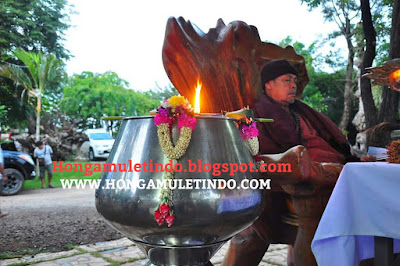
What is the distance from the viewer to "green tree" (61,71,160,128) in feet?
68.8

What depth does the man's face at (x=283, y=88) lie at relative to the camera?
251 cm

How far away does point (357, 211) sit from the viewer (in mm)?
1643

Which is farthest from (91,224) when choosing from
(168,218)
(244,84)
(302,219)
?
(168,218)

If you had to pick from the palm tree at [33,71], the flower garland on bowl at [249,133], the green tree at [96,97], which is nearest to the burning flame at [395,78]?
the flower garland on bowl at [249,133]

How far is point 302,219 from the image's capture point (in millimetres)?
2018

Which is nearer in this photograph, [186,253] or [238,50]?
[186,253]

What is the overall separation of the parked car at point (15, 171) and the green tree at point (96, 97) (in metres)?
11.0

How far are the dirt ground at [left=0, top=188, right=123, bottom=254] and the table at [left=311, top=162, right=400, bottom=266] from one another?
3121 mm

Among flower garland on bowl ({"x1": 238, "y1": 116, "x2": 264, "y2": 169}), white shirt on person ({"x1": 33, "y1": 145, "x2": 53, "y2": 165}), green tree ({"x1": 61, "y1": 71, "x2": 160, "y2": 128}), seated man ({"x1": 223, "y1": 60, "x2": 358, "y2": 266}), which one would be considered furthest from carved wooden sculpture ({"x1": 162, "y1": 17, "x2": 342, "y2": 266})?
green tree ({"x1": 61, "y1": 71, "x2": 160, "y2": 128})

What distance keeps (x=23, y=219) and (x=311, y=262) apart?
4943mm

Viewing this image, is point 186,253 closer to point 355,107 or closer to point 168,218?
point 168,218

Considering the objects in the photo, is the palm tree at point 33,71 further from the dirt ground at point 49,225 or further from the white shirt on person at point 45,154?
the dirt ground at point 49,225

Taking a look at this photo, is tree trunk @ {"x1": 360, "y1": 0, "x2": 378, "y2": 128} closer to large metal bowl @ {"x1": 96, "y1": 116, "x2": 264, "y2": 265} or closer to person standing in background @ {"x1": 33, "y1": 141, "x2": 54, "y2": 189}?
large metal bowl @ {"x1": 96, "y1": 116, "x2": 264, "y2": 265}

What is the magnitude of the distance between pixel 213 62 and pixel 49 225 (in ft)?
12.4
